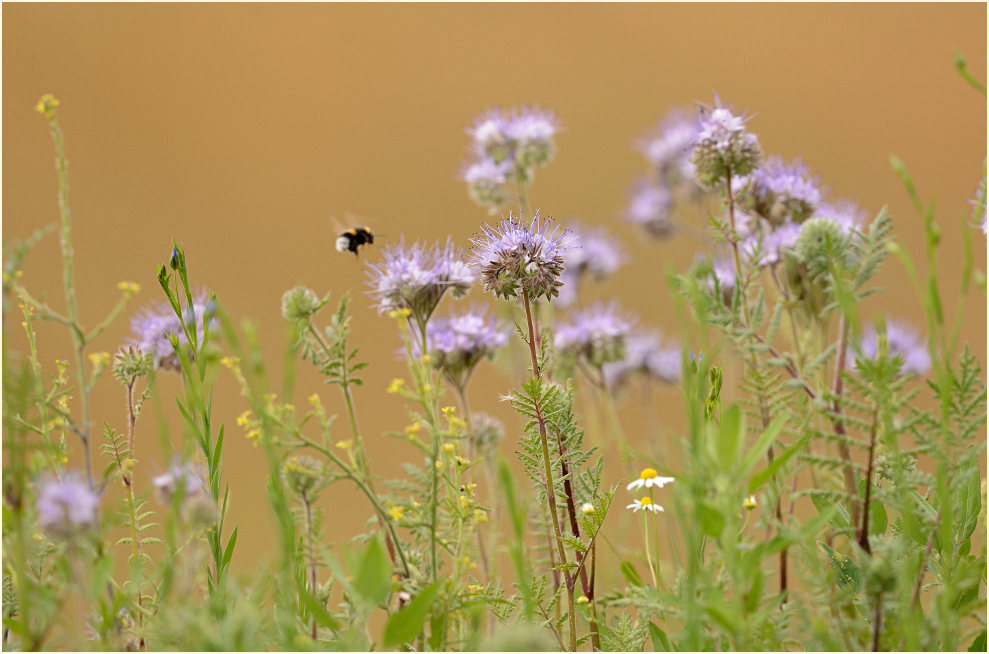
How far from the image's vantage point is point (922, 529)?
11.9 inches

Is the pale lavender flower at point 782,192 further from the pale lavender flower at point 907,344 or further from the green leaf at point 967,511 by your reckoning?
the green leaf at point 967,511

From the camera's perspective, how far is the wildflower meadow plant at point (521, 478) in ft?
0.87

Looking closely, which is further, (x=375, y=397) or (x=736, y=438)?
(x=375, y=397)

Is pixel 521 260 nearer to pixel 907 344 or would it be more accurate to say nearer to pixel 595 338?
pixel 595 338

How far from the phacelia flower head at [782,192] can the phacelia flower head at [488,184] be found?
0.97 feet

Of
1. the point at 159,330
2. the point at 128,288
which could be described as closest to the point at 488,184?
the point at 159,330

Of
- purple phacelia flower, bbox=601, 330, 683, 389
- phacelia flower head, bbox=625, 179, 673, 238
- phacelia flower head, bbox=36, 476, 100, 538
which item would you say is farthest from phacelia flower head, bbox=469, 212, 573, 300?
phacelia flower head, bbox=625, 179, 673, 238

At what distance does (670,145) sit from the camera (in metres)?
1.10

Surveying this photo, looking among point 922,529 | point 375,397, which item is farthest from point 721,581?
point 375,397

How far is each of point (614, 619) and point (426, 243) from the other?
0.27 meters

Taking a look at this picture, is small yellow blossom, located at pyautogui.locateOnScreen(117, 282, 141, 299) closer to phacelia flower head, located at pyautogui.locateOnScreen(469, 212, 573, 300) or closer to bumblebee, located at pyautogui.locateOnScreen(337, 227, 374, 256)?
phacelia flower head, located at pyautogui.locateOnScreen(469, 212, 573, 300)

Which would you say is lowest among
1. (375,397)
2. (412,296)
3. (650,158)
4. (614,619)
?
(614,619)

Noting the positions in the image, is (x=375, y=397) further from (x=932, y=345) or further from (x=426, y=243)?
(x=932, y=345)

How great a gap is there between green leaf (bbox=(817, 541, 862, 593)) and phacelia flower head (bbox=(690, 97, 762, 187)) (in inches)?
12.8
